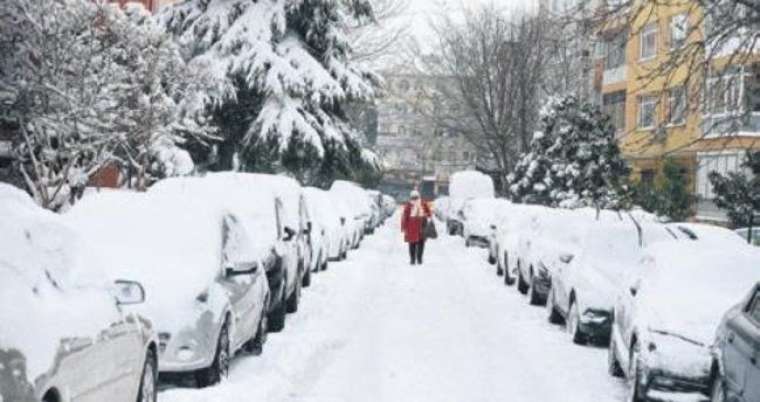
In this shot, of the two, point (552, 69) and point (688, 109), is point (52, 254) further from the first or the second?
point (552, 69)

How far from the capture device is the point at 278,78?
3072 centimetres

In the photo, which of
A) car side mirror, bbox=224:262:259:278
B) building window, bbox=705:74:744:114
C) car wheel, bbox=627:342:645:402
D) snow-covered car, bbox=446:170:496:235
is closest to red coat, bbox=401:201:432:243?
building window, bbox=705:74:744:114

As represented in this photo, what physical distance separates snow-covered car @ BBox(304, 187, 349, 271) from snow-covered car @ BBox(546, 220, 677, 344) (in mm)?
8225

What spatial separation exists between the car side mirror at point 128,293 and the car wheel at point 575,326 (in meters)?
7.43

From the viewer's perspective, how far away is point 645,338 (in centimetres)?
899

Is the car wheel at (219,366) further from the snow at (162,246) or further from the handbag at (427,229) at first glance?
the handbag at (427,229)

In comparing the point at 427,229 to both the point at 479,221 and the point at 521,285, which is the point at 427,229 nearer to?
the point at 521,285

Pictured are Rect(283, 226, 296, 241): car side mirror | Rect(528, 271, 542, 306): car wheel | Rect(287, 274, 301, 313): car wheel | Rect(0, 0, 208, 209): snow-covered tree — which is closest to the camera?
Rect(283, 226, 296, 241): car side mirror

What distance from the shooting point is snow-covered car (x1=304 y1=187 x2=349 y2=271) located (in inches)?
932

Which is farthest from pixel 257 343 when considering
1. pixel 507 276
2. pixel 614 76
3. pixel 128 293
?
pixel 614 76

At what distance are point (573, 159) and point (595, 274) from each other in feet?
76.9

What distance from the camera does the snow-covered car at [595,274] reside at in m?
13.1

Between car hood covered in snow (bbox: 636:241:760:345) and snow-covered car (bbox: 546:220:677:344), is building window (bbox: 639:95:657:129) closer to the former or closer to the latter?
snow-covered car (bbox: 546:220:677:344)

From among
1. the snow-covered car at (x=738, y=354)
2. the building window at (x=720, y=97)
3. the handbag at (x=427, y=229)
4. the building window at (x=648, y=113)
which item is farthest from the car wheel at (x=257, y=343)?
the handbag at (x=427, y=229)
